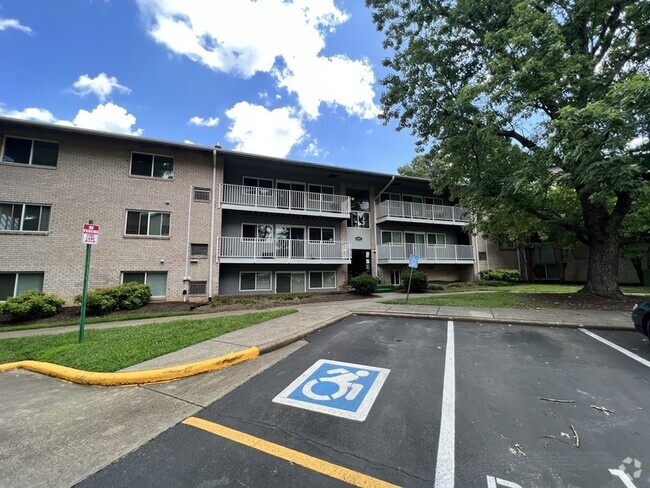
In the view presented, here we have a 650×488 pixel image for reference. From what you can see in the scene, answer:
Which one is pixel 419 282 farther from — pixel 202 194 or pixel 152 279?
pixel 152 279

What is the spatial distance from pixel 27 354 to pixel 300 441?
6.49 meters

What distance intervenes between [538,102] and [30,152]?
20248 mm

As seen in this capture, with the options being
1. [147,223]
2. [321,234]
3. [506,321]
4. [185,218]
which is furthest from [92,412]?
[321,234]

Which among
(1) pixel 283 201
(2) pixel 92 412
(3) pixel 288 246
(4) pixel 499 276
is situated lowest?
(2) pixel 92 412

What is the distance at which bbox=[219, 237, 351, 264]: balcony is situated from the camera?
1437cm

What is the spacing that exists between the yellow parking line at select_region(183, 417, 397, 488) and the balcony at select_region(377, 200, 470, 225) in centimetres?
1661

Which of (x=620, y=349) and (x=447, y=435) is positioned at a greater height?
(x=620, y=349)

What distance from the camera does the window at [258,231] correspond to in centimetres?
1595

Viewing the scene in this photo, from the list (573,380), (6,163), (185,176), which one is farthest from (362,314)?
(6,163)

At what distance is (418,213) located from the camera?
1958cm

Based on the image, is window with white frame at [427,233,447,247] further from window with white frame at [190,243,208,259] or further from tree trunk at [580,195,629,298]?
window with white frame at [190,243,208,259]

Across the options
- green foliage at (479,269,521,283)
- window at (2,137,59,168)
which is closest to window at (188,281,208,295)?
window at (2,137,59,168)

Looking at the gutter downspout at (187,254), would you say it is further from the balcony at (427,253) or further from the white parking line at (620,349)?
the white parking line at (620,349)

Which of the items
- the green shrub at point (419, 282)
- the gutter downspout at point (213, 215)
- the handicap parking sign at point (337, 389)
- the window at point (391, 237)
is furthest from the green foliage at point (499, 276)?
the handicap parking sign at point (337, 389)
